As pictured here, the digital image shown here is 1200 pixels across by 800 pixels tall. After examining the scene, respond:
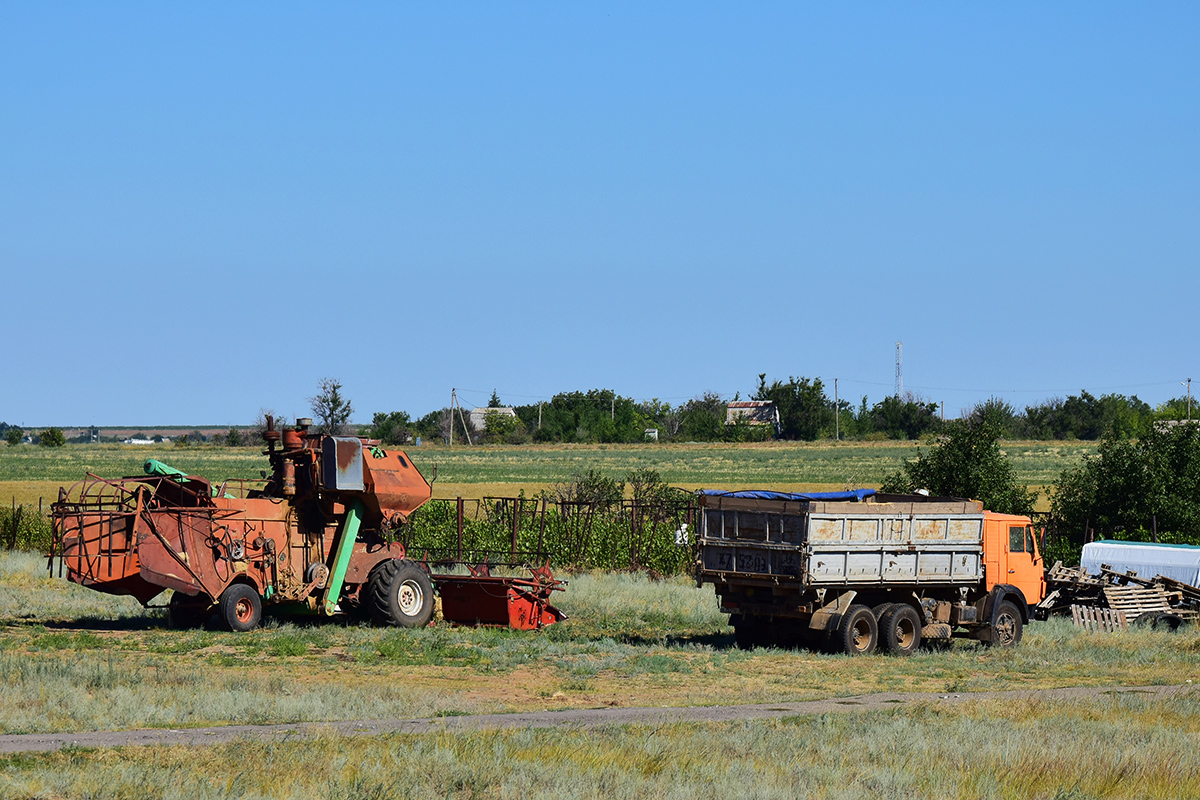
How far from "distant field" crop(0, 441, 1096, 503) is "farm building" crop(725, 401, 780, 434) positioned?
12130 mm

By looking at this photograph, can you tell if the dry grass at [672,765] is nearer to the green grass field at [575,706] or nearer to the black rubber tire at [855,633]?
the green grass field at [575,706]

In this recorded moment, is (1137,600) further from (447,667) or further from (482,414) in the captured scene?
(482,414)

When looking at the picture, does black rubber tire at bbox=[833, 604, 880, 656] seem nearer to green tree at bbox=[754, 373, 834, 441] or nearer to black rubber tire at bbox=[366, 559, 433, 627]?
black rubber tire at bbox=[366, 559, 433, 627]

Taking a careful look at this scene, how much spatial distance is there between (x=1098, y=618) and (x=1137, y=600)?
103 centimetres

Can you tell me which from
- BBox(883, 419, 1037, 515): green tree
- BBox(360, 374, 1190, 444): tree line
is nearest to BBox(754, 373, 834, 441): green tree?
BBox(360, 374, 1190, 444): tree line

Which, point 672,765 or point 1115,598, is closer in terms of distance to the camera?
point 672,765

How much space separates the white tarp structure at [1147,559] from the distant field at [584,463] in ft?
107

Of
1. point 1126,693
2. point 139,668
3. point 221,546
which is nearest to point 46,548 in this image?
point 221,546

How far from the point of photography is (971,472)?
3500 centimetres

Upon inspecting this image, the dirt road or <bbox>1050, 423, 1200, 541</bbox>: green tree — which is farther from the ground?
<bbox>1050, 423, 1200, 541</bbox>: green tree

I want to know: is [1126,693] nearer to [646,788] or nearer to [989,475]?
[646,788]

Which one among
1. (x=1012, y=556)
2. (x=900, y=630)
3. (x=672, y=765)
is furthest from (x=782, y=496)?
(x=672, y=765)

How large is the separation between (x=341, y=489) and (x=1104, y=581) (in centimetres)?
1363

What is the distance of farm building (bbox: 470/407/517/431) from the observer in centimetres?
14850
